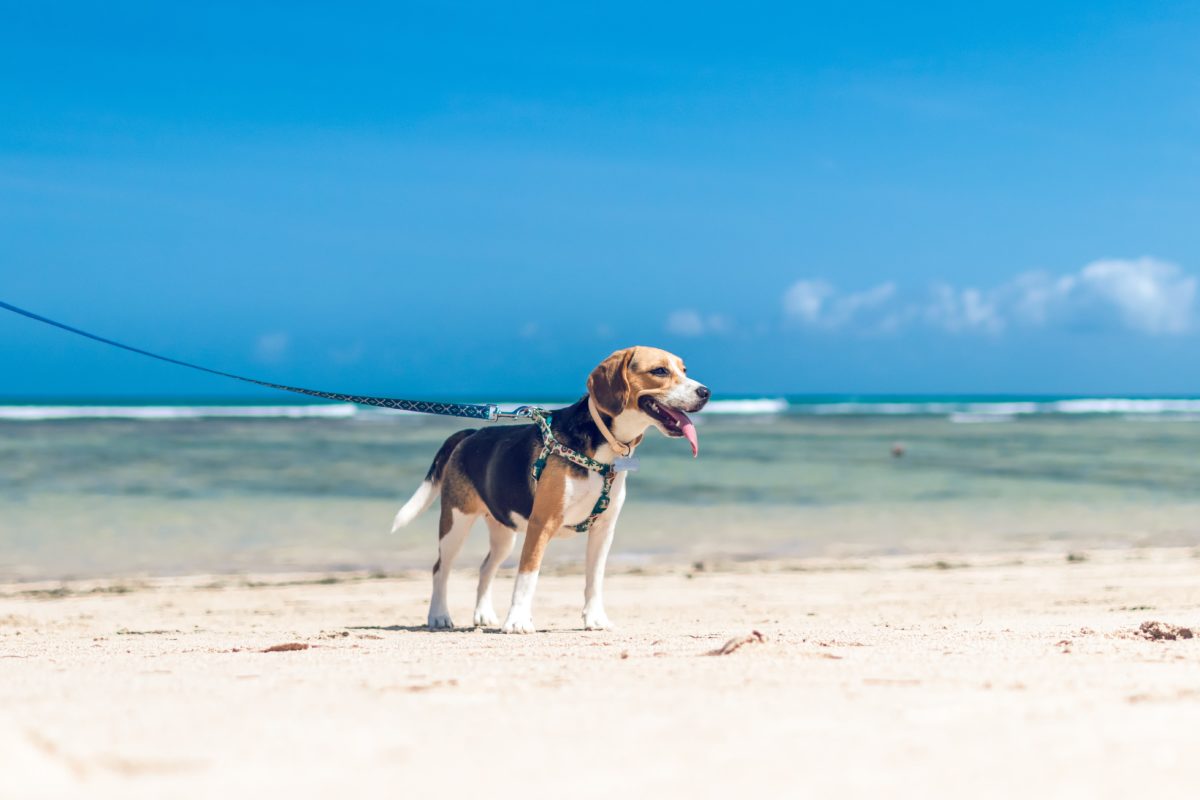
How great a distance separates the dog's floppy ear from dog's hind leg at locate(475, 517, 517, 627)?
1292mm

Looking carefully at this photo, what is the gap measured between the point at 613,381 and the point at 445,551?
1.74 metres

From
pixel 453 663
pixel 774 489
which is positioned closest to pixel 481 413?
pixel 453 663

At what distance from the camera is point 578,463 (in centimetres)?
617

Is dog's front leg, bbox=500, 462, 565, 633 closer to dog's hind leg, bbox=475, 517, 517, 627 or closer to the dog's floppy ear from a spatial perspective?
the dog's floppy ear

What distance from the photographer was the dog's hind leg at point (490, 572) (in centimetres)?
700

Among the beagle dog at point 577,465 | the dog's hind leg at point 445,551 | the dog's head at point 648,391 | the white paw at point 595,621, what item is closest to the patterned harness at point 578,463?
the beagle dog at point 577,465

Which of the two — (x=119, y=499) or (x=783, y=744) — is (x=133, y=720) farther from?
(x=119, y=499)

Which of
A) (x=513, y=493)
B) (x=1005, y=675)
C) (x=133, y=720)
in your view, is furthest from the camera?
(x=513, y=493)

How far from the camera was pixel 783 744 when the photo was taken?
10.0 feet

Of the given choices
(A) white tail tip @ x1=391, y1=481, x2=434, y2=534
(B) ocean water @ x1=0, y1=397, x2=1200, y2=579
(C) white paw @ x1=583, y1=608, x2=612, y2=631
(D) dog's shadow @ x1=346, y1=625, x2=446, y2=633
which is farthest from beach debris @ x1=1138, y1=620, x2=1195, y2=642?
(B) ocean water @ x1=0, y1=397, x2=1200, y2=579

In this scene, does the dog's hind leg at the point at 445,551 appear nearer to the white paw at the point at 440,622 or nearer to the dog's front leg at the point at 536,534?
the white paw at the point at 440,622

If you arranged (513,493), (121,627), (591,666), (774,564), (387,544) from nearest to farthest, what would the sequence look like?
(591,666), (513,493), (121,627), (774,564), (387,544)

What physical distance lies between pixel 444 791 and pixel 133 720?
4.02 feet

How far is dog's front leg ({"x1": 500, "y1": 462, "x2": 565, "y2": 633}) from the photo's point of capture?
6191 millimetres
